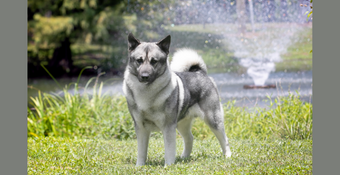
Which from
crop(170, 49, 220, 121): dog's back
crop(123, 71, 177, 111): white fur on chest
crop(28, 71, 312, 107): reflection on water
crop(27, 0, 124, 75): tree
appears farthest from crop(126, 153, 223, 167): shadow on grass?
crop(27, 0, 124, 75): tree

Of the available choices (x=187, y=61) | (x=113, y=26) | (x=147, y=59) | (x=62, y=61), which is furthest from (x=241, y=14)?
(x=147, y=59)

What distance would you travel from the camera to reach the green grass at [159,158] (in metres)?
2.98

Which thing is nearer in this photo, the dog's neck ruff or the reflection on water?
the dog's neck ruff

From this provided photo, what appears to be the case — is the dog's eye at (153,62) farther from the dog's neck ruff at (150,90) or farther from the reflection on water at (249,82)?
the reflection on water at (249,82)

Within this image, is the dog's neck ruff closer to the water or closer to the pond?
the pond

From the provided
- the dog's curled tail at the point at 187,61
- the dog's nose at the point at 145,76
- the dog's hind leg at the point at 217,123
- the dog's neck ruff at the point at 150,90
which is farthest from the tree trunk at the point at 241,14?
the dog's nose at the point at 145,76

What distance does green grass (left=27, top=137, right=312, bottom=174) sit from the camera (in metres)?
2.98

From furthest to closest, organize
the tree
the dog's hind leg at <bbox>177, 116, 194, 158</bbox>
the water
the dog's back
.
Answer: the tree < the water < the dog's hind leg at <bbox>177, 116, 194, 158</bbox> < the dog's back

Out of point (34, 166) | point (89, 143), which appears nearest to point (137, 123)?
point (34, 166)

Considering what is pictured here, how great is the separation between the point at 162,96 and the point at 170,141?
418 mm

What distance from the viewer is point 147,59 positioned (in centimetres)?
286

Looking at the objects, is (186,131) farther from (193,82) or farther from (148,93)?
(148,93)

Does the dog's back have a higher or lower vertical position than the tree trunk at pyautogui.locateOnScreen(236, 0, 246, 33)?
lower

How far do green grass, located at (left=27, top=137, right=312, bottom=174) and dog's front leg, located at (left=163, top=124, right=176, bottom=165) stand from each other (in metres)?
0.08
